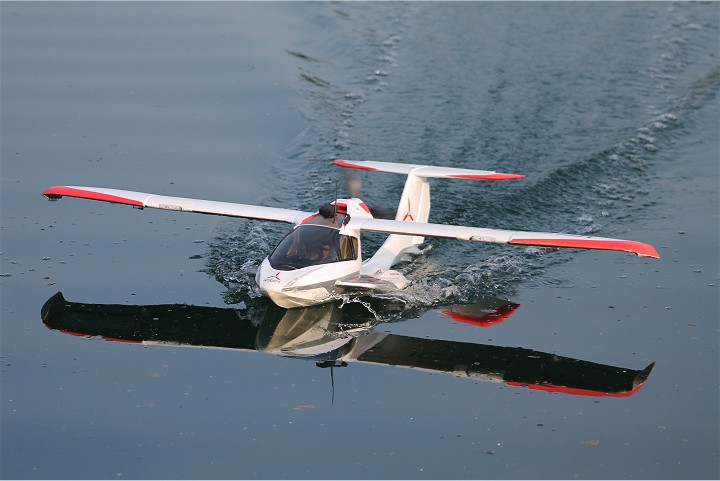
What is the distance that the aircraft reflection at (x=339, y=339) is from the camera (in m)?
17.0

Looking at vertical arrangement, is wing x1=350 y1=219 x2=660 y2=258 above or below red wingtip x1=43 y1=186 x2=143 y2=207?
below

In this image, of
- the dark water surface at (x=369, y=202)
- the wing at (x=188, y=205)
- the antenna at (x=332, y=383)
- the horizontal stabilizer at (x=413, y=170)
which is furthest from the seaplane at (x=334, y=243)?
the antenna at (x=332, y=383)

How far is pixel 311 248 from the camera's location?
19031mm

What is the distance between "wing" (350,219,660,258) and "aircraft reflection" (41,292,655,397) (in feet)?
4.80

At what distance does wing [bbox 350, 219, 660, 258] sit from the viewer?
18125 mm

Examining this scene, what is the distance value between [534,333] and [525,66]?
14.9 meters

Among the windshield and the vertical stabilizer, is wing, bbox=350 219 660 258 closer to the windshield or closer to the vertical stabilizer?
the windshield

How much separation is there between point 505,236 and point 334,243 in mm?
3192

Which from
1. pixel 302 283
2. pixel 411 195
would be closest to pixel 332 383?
pixel 302 283

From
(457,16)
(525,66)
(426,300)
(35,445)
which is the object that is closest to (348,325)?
(426,300)

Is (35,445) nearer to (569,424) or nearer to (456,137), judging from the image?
(569,424)

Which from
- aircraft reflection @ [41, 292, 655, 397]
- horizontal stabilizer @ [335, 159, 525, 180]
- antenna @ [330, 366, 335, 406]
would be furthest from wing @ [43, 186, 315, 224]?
antenna @ [330, 366, 335, 406]

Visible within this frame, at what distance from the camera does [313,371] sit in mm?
17016

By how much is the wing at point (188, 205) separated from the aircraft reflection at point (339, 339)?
1.92m
